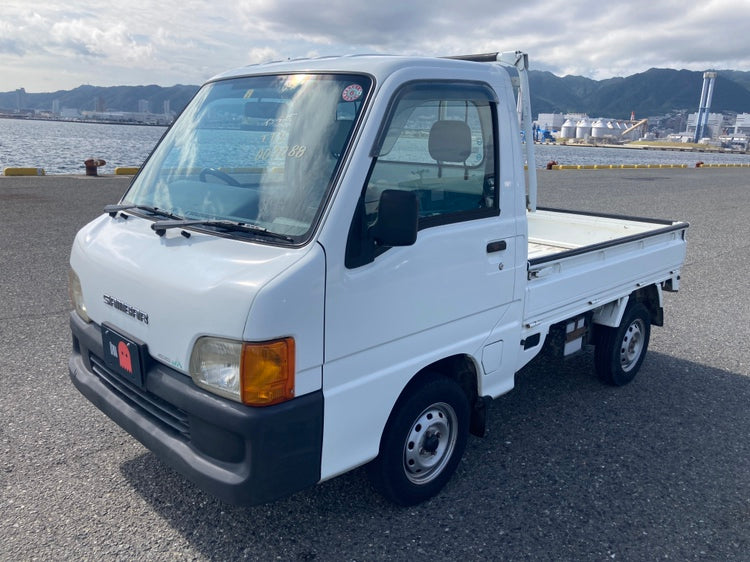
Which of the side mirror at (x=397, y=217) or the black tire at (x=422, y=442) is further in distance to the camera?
the black tire at (x=422, y=442)

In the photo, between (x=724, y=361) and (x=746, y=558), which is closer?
(x=746, y=558)

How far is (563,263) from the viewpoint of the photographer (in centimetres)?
397

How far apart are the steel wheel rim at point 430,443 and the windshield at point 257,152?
1.24m

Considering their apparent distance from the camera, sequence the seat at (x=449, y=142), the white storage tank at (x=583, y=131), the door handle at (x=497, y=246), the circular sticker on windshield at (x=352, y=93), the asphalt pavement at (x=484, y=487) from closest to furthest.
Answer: the circular sticker on windshield at (x=352, y=93) → the asphalt pavement at (x=484, y=487) → the seat at (x=449, y=142) → the door handle at (x=497, y=246) → the white storage tank at (x=583, y=131)

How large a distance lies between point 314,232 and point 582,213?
4109 mm

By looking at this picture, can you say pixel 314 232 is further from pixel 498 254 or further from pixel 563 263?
pixel 563 263

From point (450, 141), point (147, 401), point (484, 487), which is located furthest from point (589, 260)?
point (147, 401)

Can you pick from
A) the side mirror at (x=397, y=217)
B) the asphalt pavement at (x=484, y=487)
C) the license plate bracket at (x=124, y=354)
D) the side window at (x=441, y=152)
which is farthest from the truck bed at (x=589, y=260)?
the license plate bracket at (x=124, y=354)

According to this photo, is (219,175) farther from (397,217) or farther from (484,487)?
(484,487)

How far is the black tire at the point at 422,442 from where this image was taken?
298 cm

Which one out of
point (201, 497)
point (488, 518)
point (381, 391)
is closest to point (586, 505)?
point (488, 518)

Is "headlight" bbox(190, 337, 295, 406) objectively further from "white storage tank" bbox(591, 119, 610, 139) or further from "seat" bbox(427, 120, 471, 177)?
"white storage tank" bbox(591, 119, 610, 139)

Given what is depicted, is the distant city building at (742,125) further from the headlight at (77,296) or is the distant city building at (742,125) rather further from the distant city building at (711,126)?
A: the headlight at (77,296)

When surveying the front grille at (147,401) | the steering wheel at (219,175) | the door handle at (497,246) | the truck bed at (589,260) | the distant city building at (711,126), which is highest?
the distant city building at (711,126)
